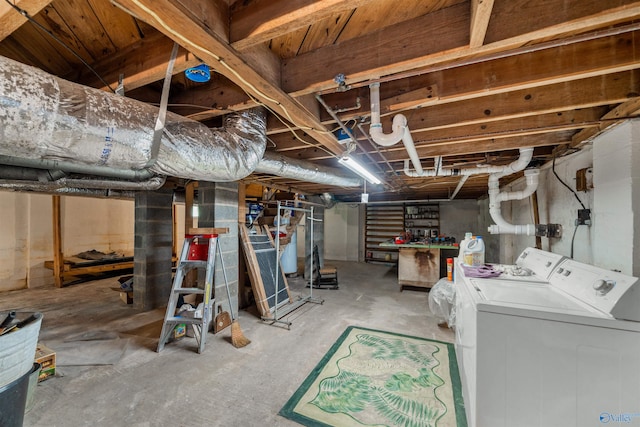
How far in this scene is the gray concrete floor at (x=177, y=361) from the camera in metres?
1.76

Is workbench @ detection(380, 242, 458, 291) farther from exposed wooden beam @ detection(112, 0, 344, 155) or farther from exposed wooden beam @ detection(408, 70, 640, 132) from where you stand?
exposed wooden beam @ detection(112, 0, 344, 155)

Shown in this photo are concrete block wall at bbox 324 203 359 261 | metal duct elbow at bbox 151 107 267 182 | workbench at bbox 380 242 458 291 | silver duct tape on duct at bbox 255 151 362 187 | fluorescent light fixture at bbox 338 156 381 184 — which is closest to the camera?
metal duct elbow at bbox 151 107 267 182

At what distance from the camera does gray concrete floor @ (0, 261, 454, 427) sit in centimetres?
176

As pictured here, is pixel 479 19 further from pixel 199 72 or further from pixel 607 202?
pixel 607 202

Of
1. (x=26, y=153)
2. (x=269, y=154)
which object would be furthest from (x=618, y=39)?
(x=26, y=153)

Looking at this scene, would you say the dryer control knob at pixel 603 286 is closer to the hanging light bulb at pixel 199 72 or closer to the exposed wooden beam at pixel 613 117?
the exposed wooden beam at pixel 613 117

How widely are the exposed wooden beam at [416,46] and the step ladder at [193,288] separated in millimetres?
2048

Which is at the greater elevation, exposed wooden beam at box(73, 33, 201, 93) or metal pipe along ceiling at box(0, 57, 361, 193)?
exposed wooden beam at box(73, 33, 201, 93)

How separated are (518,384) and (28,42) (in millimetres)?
2987

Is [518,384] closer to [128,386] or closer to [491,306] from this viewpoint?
[491,306]

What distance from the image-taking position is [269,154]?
239 cm

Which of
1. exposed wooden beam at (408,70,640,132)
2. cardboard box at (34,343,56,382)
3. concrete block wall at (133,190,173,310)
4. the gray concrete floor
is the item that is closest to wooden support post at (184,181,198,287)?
concrete block wall at (133,190,173,310)

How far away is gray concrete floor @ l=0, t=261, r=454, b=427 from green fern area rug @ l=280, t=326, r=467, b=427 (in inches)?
6.4

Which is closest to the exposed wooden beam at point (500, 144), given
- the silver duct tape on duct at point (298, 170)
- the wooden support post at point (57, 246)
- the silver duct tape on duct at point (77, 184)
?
the silver duct tape on duct at point (298, 170)
